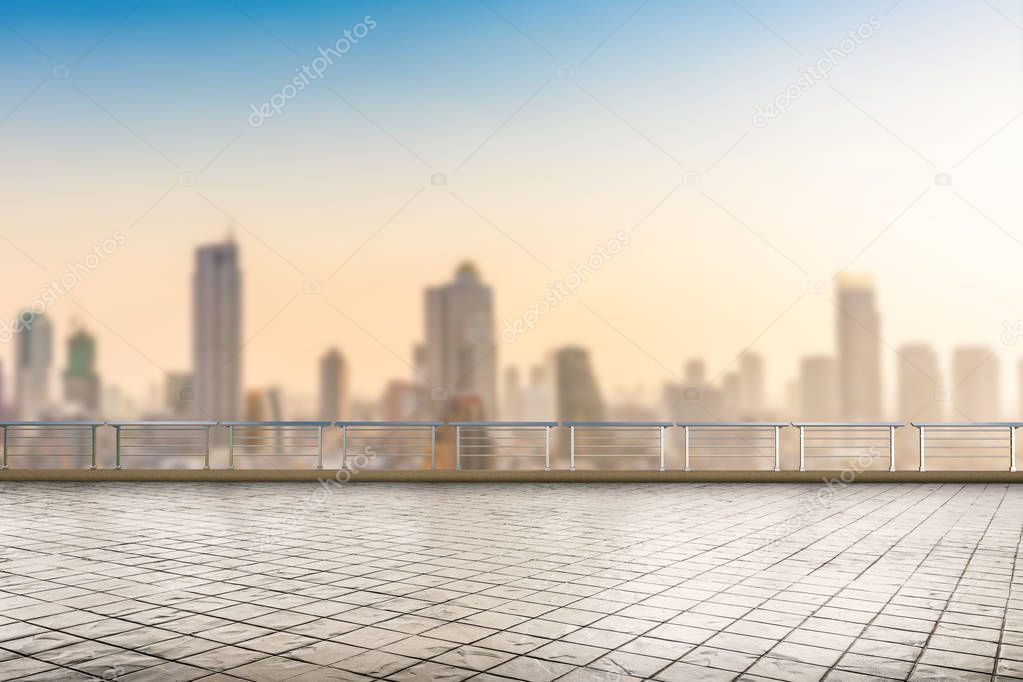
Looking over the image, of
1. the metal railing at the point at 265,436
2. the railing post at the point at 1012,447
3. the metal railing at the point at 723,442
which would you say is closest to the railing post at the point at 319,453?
the metal railing at the point at 265,436

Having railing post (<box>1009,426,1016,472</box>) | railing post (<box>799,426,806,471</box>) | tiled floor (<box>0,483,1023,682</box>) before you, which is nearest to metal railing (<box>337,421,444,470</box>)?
tiled floor (<box>0,483,1023,682</box>)

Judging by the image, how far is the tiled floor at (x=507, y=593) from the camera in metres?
3.44

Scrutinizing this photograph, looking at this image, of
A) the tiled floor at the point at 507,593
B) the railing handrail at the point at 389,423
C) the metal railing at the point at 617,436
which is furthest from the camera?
the railing handrail at the point at 389,423

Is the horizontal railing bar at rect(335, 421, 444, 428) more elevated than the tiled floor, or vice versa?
the horizontal railing bar at rect(335, 421, 444, 428)

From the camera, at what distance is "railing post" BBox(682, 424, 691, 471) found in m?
12.0

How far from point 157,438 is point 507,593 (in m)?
7.78

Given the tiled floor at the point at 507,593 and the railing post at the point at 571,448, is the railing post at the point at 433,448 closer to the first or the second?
the railing post at the point at 571,448

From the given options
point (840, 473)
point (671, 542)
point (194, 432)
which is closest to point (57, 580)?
point (671, 542)

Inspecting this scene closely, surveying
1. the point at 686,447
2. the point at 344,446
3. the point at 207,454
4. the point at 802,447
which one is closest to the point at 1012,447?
the point at 802,447

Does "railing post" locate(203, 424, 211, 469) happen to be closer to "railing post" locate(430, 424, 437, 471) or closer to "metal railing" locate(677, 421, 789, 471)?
"railing post" locate(430, 424, 437, 471)

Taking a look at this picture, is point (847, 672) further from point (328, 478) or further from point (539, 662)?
point (328, 478)

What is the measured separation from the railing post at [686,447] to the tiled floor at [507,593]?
326 centimetres

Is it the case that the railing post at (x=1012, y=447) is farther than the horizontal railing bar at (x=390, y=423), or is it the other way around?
the railing post at (x=1012, y=447)

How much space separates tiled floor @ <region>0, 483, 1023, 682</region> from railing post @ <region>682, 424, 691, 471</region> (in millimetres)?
3256
